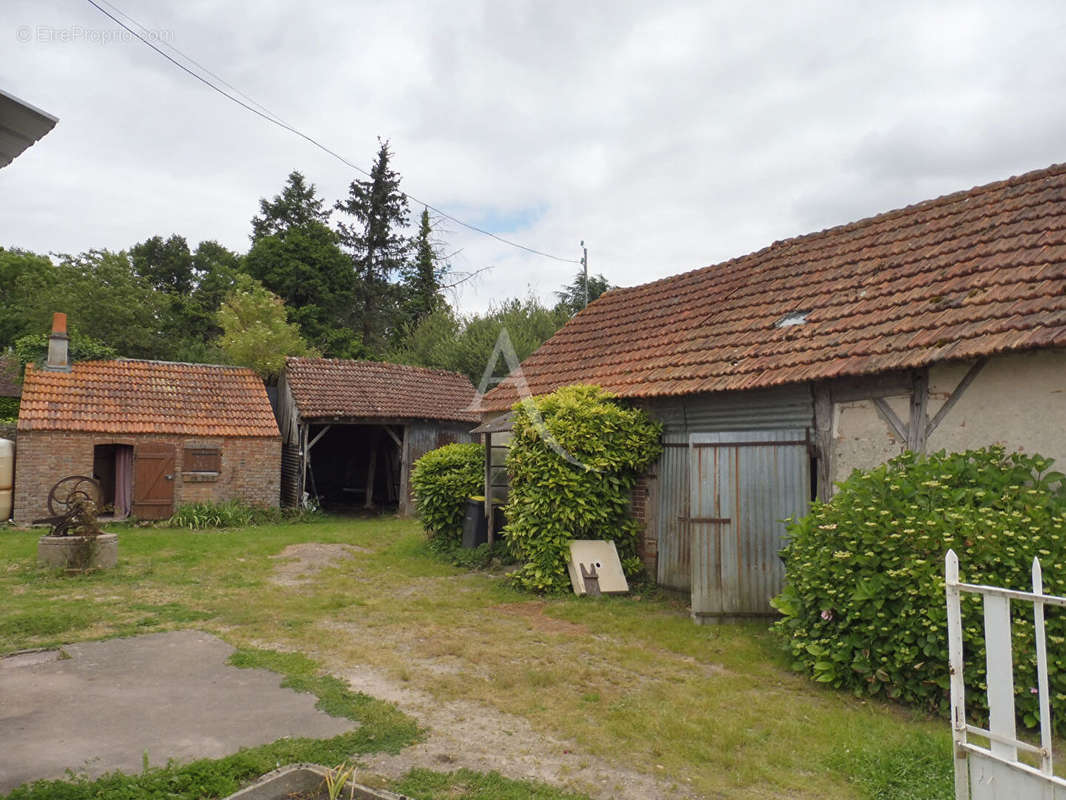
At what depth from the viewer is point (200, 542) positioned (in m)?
13.9

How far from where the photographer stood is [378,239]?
38.8 m

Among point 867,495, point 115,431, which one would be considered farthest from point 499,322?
point 867,495

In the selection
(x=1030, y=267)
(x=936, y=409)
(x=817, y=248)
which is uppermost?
(x=817, y=248)

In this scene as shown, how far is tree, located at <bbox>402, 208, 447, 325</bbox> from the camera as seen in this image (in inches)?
1484

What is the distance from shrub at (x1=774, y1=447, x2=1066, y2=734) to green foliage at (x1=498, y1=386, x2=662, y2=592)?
342 cm

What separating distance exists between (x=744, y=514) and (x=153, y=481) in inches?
556

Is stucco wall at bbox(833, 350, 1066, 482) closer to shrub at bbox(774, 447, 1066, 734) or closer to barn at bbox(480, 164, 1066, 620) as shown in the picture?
barn at bbox(480, 164, 1066, 620)

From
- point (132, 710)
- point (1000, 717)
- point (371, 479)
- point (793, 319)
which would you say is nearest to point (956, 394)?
point (793, 319)

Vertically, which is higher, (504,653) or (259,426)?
(259,426)

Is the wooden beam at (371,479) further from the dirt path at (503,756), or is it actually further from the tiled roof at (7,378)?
the tiled roof at (7,378)

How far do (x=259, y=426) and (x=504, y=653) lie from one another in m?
13.5

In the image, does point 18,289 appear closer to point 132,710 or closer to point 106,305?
point 106,305

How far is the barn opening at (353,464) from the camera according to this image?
23047 mm

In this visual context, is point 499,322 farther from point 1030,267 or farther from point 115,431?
point 1030,267
